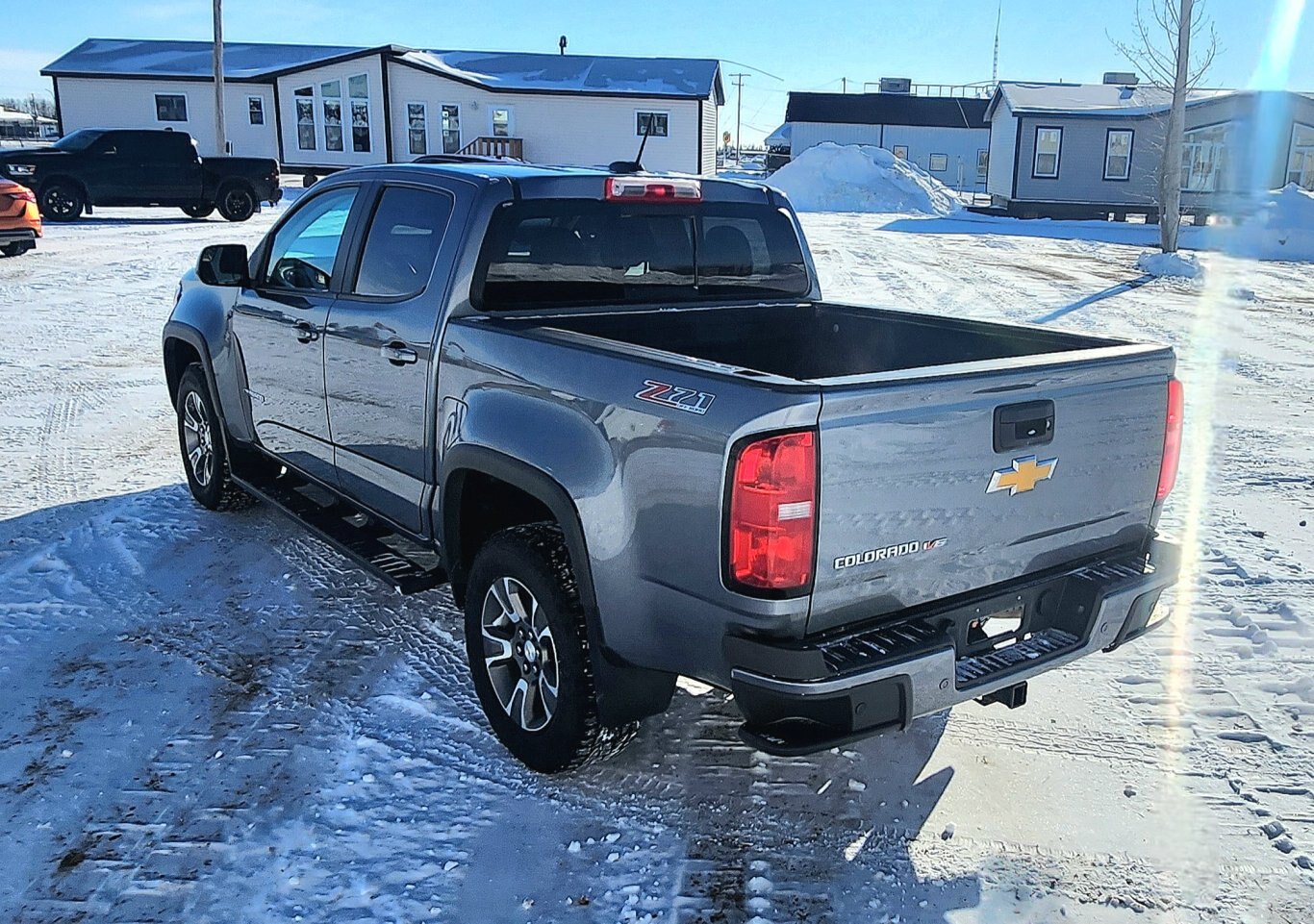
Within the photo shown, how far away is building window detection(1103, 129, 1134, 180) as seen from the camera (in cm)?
3556

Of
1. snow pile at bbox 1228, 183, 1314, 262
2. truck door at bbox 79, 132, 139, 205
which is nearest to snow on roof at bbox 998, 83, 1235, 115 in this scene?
snow pile at bbox 1228, 183, 1314, 262

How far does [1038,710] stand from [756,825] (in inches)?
53.8

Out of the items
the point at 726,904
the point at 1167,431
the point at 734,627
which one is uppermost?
the point at 1167,431

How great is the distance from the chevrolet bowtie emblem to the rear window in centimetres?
181

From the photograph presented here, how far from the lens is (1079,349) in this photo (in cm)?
361

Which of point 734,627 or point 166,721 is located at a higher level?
point 734,627

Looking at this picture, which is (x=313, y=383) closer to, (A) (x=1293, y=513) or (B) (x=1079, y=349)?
(B) (x=1079, y=349)

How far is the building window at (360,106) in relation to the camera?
38.4m

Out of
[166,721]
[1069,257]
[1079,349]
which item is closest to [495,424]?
[166,721]

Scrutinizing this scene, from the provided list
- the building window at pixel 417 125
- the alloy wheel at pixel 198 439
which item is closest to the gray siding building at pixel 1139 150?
the building window at pixel 417 125

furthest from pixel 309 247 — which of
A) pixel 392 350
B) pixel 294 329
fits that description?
pixel 392 350

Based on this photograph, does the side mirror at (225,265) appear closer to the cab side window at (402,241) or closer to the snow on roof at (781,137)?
the cab side window at (402,241)

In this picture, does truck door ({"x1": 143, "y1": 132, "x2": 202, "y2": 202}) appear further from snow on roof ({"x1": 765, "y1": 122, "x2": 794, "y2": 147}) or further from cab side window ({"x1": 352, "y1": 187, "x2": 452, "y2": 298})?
snow on roof ({"x1": 765, "y1": 122, "x2": 794, "y2": 147})

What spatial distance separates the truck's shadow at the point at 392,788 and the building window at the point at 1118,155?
36.6 meters
